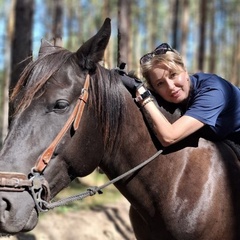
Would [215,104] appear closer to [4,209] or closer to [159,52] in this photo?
[159,52]

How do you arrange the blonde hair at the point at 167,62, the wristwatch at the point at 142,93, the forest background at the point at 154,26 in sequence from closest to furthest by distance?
the wristwatch at the point at 142,93 → the blonde hair at the point at 167,62 → the forest background at the point at 154,26

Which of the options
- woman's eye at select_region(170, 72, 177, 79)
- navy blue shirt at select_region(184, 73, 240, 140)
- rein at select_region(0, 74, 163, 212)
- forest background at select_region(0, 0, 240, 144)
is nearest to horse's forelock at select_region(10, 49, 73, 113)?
rein at select_region(0, 74, 163, 212)

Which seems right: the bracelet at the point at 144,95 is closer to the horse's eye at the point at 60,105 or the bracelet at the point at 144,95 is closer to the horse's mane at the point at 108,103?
the horse's mane at the point at 108,103

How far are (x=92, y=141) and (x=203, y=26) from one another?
18.4 meters

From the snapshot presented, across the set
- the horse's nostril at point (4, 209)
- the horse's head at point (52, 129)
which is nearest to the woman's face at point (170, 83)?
the horse's head at point (52, 129)

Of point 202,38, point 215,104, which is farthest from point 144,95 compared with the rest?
point 202,38

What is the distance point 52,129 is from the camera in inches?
112

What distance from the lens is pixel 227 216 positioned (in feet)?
10.7

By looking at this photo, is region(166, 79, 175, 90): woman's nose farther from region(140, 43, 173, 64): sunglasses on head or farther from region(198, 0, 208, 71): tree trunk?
region(198, 0, 208, 71): tree trunk

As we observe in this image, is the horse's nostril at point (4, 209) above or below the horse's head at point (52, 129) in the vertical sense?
below

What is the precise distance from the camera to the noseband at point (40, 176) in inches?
105

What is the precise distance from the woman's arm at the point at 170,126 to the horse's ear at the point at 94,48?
506 mm

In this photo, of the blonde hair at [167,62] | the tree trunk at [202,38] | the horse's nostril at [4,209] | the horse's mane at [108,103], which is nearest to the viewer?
the horse's nostril at [4,209]

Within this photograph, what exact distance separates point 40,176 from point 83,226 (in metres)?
4.95
